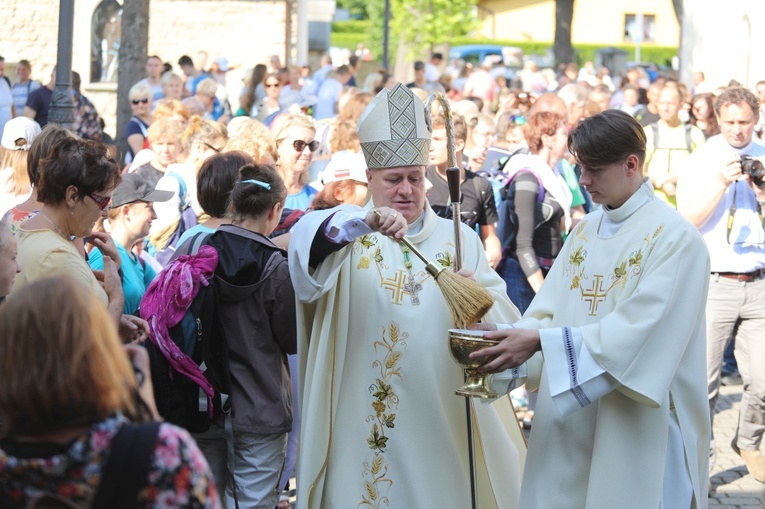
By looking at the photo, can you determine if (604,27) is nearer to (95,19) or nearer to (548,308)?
(95,19)

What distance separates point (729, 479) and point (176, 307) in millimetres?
4152

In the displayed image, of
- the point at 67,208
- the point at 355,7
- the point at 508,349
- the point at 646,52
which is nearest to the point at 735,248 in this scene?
the point at 508,349

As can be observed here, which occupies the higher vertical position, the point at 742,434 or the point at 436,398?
the point at 436,398

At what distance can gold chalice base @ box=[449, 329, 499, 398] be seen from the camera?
12.7ft

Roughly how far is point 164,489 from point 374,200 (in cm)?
239

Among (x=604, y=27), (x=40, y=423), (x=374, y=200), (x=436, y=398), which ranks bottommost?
(x=436, y=398)

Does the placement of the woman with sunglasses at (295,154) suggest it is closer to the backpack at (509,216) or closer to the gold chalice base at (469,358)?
the backpack at (509,216)

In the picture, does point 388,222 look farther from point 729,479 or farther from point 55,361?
point 729,479

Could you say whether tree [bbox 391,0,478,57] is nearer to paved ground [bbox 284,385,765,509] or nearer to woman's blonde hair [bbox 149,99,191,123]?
woman's blonde hair [bbox 149,99,191,123]

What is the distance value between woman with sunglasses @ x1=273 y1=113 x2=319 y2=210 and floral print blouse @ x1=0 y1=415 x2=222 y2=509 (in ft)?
16.1

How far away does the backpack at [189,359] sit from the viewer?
14.8 ft

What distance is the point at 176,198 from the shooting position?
736cm

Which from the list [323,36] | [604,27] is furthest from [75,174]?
[604,27]

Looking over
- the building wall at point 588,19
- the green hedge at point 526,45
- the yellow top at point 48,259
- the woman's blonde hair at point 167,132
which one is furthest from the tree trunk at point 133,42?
the building wall at point 588,19
